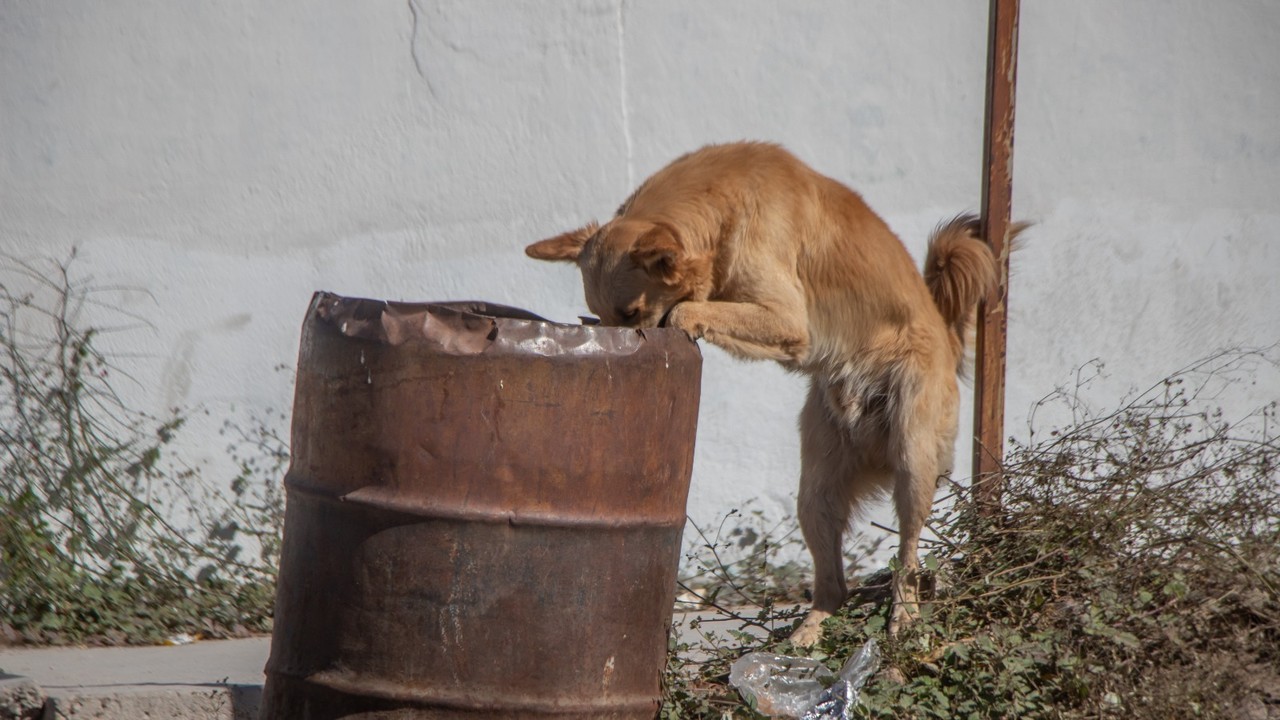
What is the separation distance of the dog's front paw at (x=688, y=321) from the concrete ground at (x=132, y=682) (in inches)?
39.8

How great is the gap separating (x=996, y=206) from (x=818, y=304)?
1.40m

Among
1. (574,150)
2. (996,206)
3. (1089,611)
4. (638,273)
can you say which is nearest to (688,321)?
(638,273)

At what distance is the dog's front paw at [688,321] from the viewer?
421 cm

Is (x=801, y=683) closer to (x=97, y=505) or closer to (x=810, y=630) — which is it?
(x=810, y=630)

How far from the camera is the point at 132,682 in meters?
4.54

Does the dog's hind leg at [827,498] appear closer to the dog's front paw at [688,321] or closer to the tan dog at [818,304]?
the tan dog at [818,304]

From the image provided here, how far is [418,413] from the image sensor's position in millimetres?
3307

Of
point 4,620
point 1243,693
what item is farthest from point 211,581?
point 1243,693

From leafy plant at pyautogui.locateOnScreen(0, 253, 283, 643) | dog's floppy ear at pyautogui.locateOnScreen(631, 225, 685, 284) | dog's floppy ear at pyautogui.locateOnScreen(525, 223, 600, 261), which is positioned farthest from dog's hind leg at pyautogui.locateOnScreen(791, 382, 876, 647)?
leafy plant at pyautogui.locateOnScreen(0, 253, 283, 643)

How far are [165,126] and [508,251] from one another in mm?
1617

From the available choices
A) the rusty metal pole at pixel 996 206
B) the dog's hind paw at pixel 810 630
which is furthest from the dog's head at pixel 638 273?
the rusty metal pole at pixel 996 206

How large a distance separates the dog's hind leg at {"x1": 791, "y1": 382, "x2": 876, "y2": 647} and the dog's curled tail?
66cm

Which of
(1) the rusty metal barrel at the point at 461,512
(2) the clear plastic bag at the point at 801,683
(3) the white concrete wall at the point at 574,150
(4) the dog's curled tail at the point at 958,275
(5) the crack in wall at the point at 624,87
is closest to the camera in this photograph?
(1) the rusty metal barrel at the point at 461,512

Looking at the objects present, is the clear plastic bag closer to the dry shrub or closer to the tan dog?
the dry shrub
